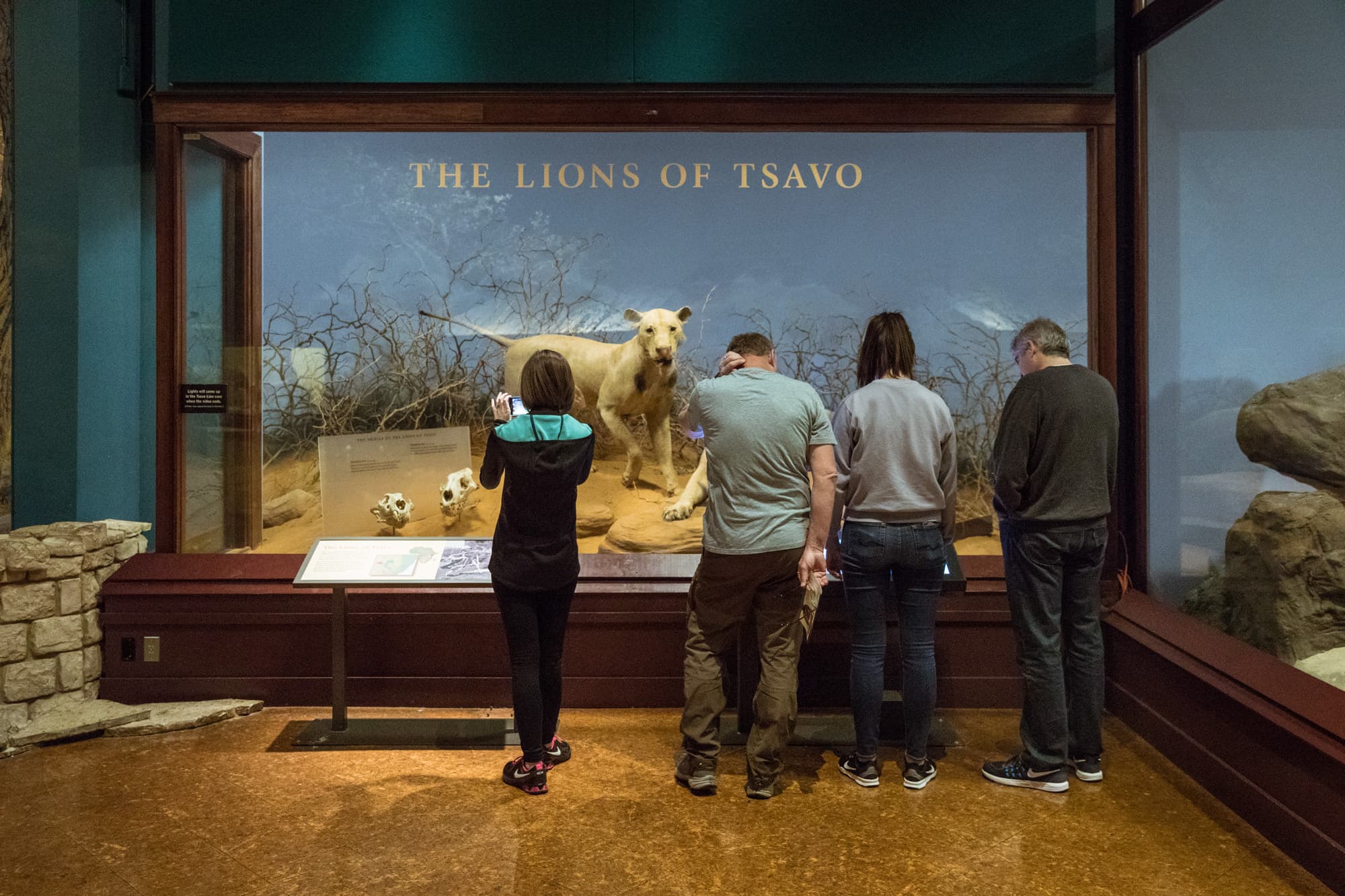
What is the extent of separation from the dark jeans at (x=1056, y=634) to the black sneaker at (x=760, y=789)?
1075mm

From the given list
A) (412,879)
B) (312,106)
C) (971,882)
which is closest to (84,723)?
(412,879)

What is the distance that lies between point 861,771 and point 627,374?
103 inches

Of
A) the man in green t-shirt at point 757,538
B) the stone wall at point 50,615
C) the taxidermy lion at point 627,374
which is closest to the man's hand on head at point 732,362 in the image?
the man in green t-shirt at point 757,538

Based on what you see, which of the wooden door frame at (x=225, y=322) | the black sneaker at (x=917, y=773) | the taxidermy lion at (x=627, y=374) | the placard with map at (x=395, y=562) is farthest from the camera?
the taxidermy lion at (x=627, y=374)

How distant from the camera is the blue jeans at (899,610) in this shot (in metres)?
3.42

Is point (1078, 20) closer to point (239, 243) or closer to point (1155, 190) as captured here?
point (1155, 190)

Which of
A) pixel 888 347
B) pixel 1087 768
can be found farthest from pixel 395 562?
pixel 1087 768

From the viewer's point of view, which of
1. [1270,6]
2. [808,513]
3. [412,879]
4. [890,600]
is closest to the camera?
[412,879]

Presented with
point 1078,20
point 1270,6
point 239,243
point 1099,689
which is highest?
point 1078,20

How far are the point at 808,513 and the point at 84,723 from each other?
3.48m

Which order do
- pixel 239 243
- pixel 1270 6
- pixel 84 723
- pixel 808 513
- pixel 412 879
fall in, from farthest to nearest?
pixel 239 243 → pixel 84 723 → pixel 1270 6 → pixel 808 513 → pixel 412 879

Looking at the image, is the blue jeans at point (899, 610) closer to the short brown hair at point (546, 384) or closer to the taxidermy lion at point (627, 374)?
the short brown hair at point (546, 384)

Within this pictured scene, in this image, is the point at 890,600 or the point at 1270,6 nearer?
the point at 1270,6

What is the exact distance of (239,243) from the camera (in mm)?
5000
